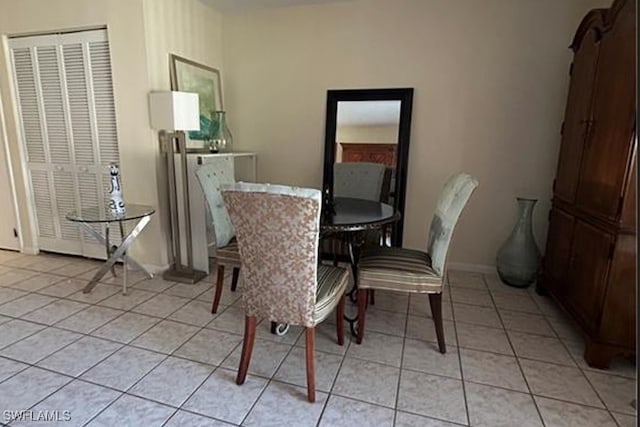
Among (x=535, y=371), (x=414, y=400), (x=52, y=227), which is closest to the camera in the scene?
(x=414, y=400)

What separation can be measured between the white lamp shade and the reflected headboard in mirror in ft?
4.14

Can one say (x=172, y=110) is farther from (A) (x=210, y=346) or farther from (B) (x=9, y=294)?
(B) (x=9, y=294)

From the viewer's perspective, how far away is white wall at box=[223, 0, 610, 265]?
2973 millimetres

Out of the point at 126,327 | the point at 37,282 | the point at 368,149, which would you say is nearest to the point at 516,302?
the point at 368,149

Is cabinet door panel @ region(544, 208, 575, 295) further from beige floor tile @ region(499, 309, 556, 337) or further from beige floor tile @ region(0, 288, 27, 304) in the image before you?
beige floor tile @ region(0, 288, 27, 304)

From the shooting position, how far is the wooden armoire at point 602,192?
6.07 feet

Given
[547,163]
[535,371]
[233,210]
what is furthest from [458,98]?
[233,210]

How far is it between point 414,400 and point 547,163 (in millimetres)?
2376

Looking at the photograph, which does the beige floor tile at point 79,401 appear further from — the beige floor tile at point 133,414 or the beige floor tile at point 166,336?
the beige floor tile at point 166,336

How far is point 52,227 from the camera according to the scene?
3.53 metres

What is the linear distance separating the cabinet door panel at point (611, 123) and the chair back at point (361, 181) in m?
1.52

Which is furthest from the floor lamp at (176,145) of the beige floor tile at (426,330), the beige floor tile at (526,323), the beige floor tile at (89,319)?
the beige floor tile at (526,323)

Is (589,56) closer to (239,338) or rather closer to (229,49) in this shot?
(239,338)

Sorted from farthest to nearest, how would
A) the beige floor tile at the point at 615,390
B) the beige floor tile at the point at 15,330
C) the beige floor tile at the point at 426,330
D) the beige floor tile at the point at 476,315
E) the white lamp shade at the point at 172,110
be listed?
the white lamp shade at the point at 172,110 < the beige floor tile at the point at 476,315 < the beige floor tile at the point at 426,330 < the beige floor tile at the point at 15,330 < the beige floor tile at the point at 615,390
